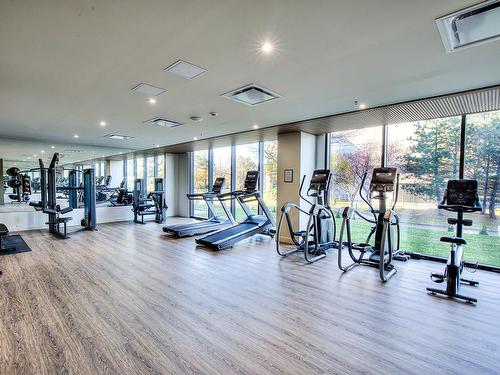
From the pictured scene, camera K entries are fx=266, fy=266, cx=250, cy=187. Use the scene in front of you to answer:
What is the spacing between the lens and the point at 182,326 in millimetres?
2656

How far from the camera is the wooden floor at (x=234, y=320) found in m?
2.14

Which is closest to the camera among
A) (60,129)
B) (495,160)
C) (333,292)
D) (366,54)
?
(366,54)

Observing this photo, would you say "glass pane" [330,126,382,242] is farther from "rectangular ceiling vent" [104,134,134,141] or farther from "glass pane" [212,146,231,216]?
"rectangular ceiling vent" [104,134,134,141]

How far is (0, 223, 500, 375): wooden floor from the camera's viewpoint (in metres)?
2.14

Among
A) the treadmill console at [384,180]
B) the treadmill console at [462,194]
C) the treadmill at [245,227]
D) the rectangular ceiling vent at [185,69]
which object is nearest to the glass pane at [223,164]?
the treadmill at [245,227]

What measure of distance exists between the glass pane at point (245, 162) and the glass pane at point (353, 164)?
2.45 m

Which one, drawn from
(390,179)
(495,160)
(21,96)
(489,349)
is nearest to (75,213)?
(21,96)

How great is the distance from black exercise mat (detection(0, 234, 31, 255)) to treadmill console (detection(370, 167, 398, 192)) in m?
7.00

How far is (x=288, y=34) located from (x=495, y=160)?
4.43 metres

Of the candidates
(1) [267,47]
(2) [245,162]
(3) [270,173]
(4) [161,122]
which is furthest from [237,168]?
(1) [267,47]

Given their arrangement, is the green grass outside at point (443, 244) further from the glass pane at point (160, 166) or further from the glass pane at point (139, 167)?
the glass pane at point (139, 167)

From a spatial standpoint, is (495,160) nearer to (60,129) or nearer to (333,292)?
(333,292)

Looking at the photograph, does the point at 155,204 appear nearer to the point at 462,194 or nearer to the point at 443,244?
the point at 443,244

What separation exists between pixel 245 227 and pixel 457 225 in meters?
4.25
